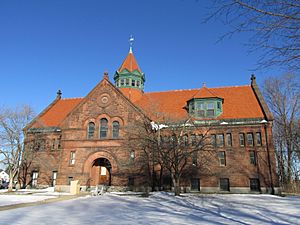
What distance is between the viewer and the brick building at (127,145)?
24781mm

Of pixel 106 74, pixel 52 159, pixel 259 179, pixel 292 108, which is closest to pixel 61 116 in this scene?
pixel 52 159

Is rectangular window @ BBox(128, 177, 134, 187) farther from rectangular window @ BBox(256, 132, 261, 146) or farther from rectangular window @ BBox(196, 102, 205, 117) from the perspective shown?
rectangular window @ BBox(256, 132, 261, 146)

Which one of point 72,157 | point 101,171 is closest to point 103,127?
point 72,157

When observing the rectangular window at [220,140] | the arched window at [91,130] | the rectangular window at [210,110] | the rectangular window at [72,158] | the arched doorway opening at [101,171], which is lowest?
the arched doorway opening at [101,171]

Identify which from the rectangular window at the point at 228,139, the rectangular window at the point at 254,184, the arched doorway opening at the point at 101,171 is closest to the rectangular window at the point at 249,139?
the rectangular window at the point at 228,139

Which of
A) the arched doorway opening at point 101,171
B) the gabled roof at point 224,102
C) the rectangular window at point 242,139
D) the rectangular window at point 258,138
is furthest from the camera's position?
the arched doorway opening at point 101,171

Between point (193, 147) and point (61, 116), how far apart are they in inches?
750

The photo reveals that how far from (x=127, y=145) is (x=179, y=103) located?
940 centimetres

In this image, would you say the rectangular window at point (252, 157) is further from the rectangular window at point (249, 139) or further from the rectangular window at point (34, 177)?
the rectangular window at point (34, 177)

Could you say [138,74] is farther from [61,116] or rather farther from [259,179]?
[259,179]

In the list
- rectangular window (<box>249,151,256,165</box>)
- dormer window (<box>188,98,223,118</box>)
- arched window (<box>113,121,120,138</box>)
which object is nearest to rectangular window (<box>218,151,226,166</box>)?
rectangular window (<box>249,151,256,165</box>)

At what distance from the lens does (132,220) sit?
389 inches

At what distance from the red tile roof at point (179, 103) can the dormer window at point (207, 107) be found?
20.3 inches

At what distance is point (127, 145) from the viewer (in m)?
25.0
